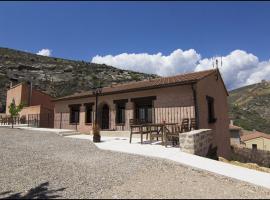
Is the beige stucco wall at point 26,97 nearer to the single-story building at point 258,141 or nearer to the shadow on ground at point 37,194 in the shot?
the shadow on ground at point 37,194

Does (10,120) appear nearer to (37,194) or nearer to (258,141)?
(37,194)

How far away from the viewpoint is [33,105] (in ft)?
106

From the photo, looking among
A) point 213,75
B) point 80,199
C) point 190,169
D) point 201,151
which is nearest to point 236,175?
point 190,169

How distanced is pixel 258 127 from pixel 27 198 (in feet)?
234

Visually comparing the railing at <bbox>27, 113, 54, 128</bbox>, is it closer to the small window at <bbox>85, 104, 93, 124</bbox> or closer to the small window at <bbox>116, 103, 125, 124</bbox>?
the small window at <bbox>85, 104, 93, 124</bbox>

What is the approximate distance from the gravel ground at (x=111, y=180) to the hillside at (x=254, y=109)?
6462 centimetres

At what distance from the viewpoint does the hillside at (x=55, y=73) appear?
49.1m

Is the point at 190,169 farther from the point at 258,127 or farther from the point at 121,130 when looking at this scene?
the point at 258,127

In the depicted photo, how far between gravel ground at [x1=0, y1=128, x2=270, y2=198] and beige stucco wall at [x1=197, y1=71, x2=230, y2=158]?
638cm

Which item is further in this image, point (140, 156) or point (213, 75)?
point (213, 75)

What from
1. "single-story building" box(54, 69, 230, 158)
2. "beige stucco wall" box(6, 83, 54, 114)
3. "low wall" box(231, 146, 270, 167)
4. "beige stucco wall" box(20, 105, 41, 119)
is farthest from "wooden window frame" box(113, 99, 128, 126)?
"beige stucco wall" box(6, 83, 54, 114)

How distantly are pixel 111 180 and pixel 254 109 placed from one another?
8231cm

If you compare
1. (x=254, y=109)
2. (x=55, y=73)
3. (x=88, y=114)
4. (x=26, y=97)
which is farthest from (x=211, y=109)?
(x=254, y=109)

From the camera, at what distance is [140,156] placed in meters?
8.35
